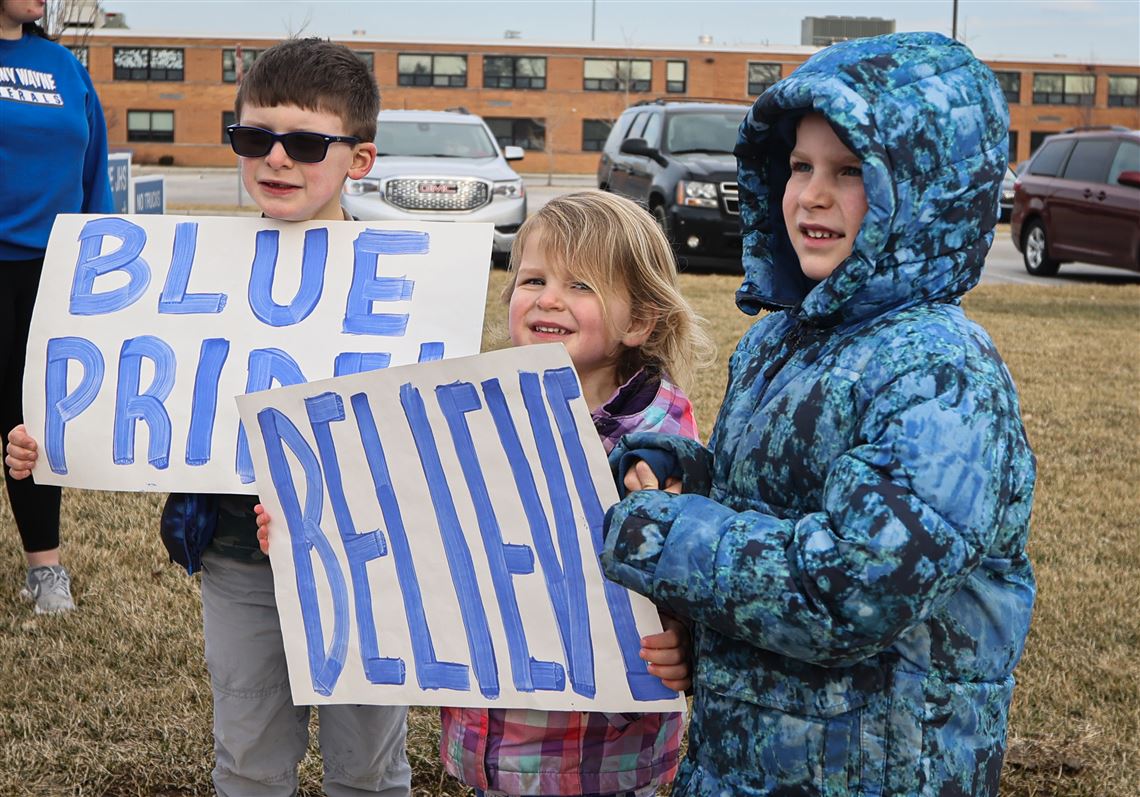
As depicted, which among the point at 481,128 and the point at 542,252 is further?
the point at 481,128

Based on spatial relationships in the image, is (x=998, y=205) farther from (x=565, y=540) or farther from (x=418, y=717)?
(x=418, y=717)

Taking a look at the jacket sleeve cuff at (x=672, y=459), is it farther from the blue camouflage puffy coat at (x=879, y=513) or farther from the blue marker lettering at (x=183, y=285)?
the blue marker lettering at (x=183, y=285)

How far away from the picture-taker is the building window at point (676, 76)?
60625 millimetres

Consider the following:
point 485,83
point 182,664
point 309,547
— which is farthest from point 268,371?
point 485,83

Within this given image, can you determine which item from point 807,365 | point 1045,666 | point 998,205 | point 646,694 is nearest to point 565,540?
point 646,694

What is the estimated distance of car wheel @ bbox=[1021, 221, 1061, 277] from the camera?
16.1 m

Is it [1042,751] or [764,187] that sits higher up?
[764,187]

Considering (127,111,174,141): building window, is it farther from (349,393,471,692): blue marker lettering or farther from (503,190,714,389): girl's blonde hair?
(349,393,471,692): blue marker lettering

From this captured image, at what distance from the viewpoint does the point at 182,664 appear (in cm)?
399

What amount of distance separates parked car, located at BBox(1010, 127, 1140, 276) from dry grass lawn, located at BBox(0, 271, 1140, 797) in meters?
8.28

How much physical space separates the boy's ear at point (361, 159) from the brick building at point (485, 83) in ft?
182

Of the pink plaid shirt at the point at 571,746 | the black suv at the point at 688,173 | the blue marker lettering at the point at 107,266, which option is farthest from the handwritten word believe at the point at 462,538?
the black suv at the point at 688,173

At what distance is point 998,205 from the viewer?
164 cm

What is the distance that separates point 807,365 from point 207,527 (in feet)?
4.32
